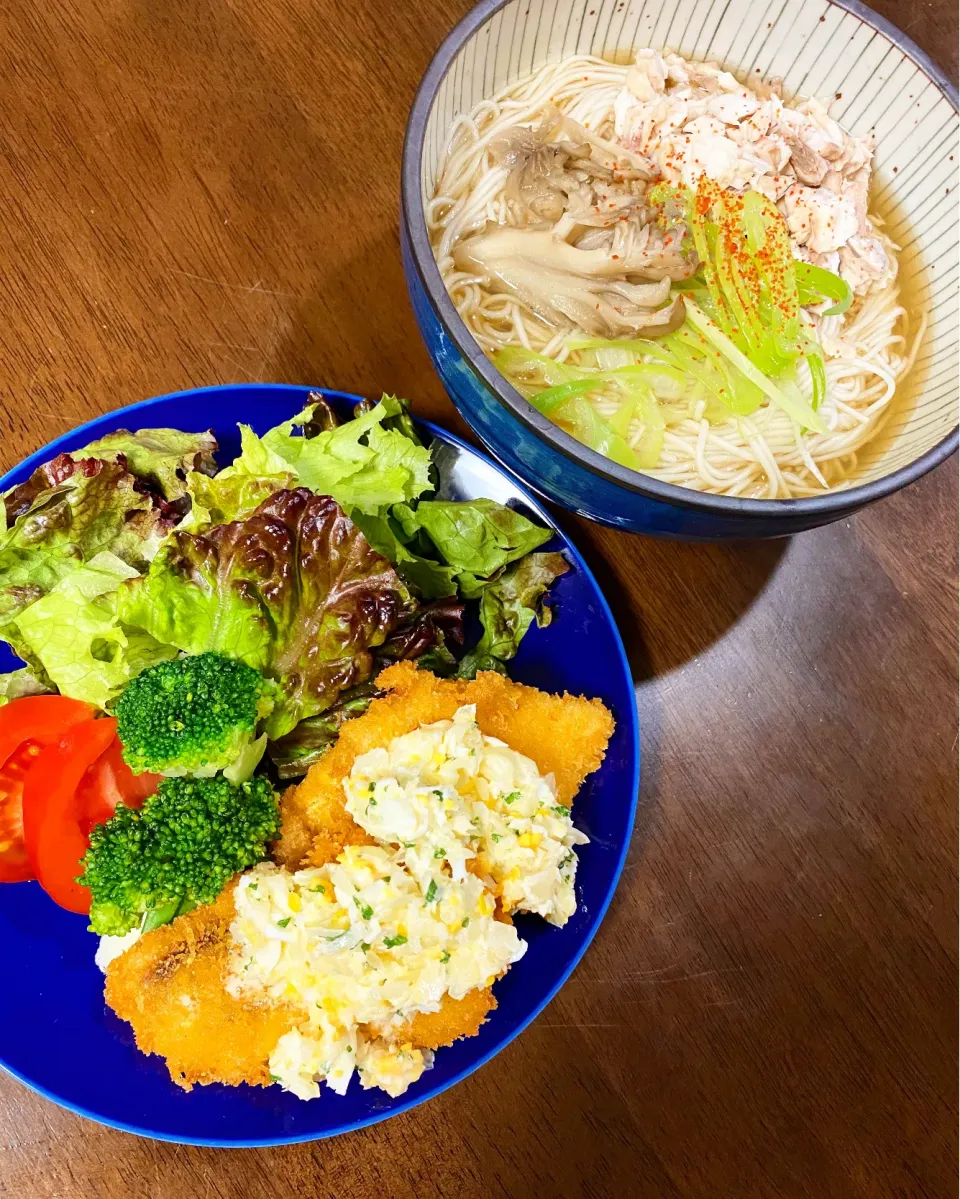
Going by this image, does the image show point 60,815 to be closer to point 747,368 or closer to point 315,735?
point 315,735

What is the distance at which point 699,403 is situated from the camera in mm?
1359

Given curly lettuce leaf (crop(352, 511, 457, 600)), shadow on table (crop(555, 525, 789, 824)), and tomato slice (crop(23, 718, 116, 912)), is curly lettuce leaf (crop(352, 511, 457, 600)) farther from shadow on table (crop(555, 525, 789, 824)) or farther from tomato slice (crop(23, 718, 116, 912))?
tomato slice (crop(23, 718, 116, 912))

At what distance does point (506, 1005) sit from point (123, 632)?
84 cm

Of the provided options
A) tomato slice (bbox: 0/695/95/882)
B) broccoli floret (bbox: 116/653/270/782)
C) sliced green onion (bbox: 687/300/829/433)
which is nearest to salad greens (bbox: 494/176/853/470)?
sliced green onion (bbox: 687/300/829/433)

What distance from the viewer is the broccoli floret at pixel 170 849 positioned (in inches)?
47.3

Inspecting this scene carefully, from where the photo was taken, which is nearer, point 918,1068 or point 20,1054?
point 20,1054

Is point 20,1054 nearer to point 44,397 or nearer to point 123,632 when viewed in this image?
point 123,632

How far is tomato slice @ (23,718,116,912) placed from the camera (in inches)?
48.3

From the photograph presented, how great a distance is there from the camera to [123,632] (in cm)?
132

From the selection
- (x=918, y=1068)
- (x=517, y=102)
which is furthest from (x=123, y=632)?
(x=918, y=1068)

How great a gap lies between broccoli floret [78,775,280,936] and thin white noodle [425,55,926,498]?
82cm

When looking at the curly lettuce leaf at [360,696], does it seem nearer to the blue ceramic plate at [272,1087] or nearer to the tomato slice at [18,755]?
the blue ceramic plate at [272,1087]

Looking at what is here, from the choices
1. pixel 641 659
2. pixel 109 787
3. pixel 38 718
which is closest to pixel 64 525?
pixel 38 718

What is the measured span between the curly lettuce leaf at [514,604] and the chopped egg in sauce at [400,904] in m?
0.20
